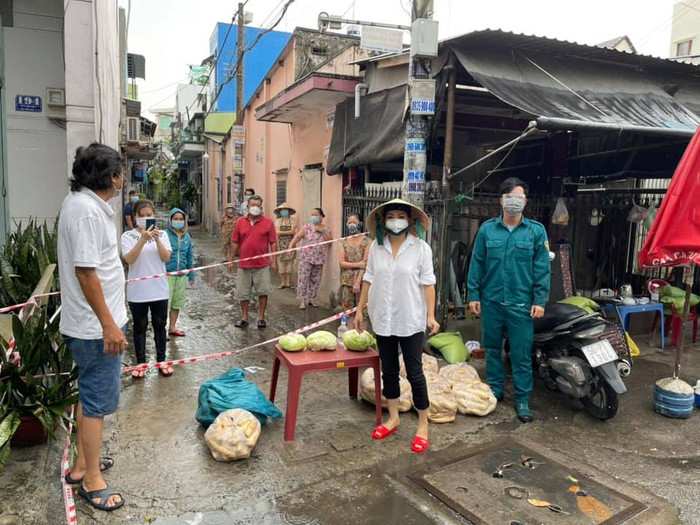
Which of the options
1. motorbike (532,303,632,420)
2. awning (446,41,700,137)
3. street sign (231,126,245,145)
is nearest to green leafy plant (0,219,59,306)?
awning (446,41,700,137)

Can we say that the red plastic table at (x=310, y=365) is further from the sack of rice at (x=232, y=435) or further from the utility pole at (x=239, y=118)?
the utility pole at (x=239, y=118)

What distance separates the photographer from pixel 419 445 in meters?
3.91

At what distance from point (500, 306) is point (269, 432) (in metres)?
2.27

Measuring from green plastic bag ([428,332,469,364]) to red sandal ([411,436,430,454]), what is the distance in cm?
184

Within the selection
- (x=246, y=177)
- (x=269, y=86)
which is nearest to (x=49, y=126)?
(x=269, y=86)

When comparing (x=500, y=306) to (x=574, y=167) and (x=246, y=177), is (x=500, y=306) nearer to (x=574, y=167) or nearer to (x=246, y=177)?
(x=574, y=167)

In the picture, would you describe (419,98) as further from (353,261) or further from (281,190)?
(281,190)

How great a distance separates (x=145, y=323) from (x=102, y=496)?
2519 millimetres

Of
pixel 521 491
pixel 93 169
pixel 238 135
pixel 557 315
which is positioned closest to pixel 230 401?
pixel 93 169

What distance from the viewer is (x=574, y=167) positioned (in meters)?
9.01

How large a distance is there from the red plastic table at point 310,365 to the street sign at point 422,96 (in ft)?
9.19

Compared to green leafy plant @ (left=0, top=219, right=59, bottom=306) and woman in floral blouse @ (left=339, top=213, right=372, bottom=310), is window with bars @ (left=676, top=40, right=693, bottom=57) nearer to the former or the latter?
woman in floral blouse @ (left=339, top=213, right=372, bottom=310)

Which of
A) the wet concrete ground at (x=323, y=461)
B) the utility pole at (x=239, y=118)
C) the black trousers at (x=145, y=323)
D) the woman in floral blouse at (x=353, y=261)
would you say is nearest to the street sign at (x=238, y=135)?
the utility pole at (x=239, y=118)

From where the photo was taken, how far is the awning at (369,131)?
6.88m
